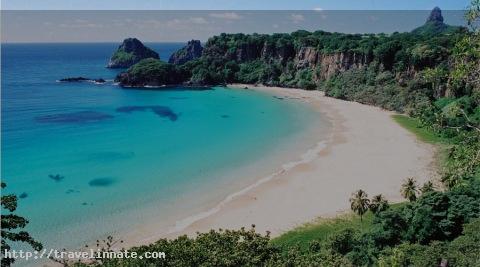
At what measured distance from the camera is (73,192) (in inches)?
2083

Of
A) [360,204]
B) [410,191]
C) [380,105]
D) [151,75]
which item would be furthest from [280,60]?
[360,204]

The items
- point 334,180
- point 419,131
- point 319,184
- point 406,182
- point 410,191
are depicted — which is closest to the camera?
point 410,191

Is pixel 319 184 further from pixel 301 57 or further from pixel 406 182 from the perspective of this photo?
pixel 301 57

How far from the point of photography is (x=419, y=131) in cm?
8088

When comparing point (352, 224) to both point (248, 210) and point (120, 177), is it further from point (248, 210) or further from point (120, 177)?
point (120, 177)

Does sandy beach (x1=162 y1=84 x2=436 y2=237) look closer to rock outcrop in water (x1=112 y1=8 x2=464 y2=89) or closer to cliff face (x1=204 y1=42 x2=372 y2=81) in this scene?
rock outcrop in water (x1=112 y1=8 x2=464 y2=89)

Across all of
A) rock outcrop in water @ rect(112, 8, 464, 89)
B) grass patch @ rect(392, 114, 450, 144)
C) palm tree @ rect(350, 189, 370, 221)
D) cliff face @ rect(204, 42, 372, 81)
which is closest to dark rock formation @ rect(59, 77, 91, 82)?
rock outcrop in water @ rect(112, 8, 464, 89)

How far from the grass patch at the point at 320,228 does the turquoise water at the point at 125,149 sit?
11621 millimetres

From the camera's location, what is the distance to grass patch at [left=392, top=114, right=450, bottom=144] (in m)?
73.6

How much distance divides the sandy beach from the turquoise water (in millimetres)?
4448

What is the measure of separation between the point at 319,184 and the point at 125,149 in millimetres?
33378

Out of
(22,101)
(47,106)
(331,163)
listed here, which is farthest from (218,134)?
(22,101)

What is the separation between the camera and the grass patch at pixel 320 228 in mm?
39656

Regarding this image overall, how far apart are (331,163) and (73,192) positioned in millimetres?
33043
